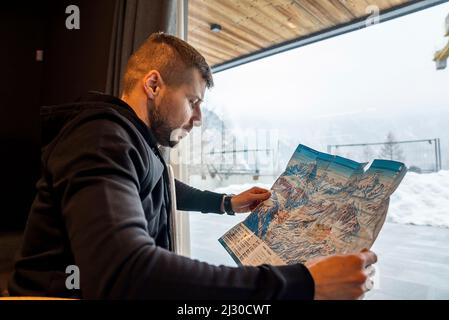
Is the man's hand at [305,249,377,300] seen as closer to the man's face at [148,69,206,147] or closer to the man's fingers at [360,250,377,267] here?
the man's fingers at [360,250,377,267]

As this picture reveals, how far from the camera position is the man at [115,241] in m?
0.37

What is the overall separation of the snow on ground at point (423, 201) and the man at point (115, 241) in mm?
560

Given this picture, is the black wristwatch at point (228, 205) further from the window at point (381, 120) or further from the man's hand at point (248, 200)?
the window at point (381, 120)

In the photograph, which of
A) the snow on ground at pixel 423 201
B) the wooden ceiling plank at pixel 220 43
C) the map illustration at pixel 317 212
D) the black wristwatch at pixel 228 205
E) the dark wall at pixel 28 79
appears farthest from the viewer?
the dark wall at pixel 28 79

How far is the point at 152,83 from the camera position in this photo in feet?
2.48

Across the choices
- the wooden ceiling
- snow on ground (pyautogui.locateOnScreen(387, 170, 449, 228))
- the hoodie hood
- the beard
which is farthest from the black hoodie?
the wooden ceiling

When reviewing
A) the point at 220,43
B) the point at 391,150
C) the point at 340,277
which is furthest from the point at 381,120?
the point at 220,43

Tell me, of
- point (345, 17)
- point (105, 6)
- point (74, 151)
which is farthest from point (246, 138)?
point (105, 6)

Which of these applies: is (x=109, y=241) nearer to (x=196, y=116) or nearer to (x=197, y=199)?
(x=196, y=116)

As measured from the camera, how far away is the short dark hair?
77 centimetres

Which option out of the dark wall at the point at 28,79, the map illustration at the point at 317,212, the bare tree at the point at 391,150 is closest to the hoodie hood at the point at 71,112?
the map illustration at the point at 317,212

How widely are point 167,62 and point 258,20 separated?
0.72 meters

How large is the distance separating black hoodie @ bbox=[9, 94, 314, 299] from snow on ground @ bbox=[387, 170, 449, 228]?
0.68m
